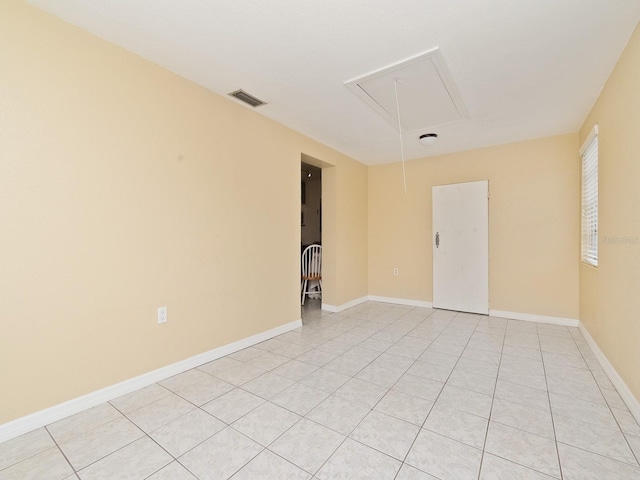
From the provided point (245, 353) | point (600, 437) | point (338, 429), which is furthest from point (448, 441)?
point (245, 353)

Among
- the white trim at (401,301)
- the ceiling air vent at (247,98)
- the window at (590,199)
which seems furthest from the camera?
the white trim at (401,301)

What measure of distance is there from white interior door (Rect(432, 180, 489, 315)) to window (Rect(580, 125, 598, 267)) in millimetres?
979

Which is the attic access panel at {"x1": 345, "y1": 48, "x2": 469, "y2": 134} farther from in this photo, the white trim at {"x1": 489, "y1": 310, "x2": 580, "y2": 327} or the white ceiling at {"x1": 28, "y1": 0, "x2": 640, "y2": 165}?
the white trim at {"x1": 489, "y1": 310, "x2": 580, "y2": 327}

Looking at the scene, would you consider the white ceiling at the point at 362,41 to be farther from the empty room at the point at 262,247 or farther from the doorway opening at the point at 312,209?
the doorway opening at the point at 312,209

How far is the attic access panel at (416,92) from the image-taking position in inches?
81.7

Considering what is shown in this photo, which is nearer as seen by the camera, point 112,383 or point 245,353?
point 112,383

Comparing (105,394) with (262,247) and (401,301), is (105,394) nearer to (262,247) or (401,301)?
(262,247)

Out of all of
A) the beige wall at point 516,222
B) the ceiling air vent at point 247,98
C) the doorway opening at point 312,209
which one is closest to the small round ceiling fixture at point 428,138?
the beige wall at point 516,222

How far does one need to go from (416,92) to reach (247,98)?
149 cm

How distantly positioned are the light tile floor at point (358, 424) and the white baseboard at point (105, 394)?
0.05 meters

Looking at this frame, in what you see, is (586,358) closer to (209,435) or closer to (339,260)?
(339,260)

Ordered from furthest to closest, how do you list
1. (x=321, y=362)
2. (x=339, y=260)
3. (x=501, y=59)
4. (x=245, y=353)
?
(x=339, y=260) < (x=245, y=353) < (x=321, y=362) < (x=501, y=59)

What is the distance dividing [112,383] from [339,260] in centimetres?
293

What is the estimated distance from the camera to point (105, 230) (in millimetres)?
1833
